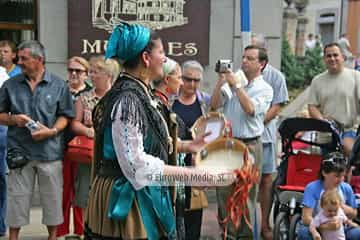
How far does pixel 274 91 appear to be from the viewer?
17.5 feet

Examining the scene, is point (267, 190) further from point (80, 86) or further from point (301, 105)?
point (301, 105)

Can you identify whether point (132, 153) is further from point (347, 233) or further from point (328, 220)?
point (347, 233)

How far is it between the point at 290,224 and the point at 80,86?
6.97 feet

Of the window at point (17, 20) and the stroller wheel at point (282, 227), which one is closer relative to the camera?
the stroller wheel at point (282, 227)

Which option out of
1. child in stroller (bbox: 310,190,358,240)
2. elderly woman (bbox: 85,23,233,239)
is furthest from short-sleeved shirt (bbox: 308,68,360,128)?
elderly woman (bbox: 85,23,233,239)

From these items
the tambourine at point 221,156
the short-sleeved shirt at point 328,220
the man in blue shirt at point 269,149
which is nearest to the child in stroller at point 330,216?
the short-sleeved shirt at point 328,220

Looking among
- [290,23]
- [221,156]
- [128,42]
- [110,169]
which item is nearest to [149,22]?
[221,156]

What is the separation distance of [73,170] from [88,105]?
669 millimetres

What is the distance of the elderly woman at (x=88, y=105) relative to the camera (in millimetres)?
4641

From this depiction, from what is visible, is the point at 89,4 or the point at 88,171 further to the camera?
the point at 89,4

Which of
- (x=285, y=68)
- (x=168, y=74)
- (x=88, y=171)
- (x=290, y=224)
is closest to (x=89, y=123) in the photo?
(x=88, y=171)

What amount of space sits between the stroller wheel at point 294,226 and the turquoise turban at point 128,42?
240 centimetres

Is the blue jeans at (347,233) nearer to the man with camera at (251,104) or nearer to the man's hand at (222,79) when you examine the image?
the man with camera at (251,104)

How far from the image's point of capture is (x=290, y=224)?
454cm
